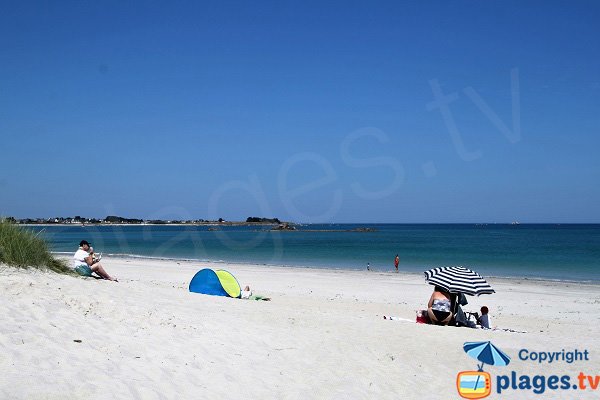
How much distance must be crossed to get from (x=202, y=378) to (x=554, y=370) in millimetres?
5523

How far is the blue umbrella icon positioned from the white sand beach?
5.6 inches

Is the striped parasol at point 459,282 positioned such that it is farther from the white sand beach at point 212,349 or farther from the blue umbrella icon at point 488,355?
the blue umbrella icon at point 488,355

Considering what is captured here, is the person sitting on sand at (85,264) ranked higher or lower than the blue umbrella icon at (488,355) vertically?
higher

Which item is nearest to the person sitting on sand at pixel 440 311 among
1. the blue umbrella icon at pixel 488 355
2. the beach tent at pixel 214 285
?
the blue umbrella icon at pixel 488 355

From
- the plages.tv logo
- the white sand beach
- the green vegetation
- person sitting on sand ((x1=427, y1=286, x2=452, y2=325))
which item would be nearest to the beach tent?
the white sand beach

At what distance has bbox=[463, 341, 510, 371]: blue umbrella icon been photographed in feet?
25.7

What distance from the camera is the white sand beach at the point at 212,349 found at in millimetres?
5621

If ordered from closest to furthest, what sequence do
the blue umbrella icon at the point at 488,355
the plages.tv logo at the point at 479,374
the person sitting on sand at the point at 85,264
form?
1. the plages.tv logo at the point at 479,374
2. the blue umbrella icon at the point at 488,355
3. the person sitting on sand at the point at 85,264

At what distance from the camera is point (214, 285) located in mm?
13641

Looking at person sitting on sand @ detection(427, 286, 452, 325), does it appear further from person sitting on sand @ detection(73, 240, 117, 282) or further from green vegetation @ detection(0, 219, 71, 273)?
green vegetation @ detection(0, 219, 71, 273)

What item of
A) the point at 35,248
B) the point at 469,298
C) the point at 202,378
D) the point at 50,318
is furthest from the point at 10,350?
the point at 469,298

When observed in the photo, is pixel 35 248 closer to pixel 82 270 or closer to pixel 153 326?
pixel 82 270

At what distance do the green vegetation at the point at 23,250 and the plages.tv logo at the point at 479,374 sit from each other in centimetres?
810

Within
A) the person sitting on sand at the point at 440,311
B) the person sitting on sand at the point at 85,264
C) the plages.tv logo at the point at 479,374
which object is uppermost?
the person sitting on sand at the point at 85,264
